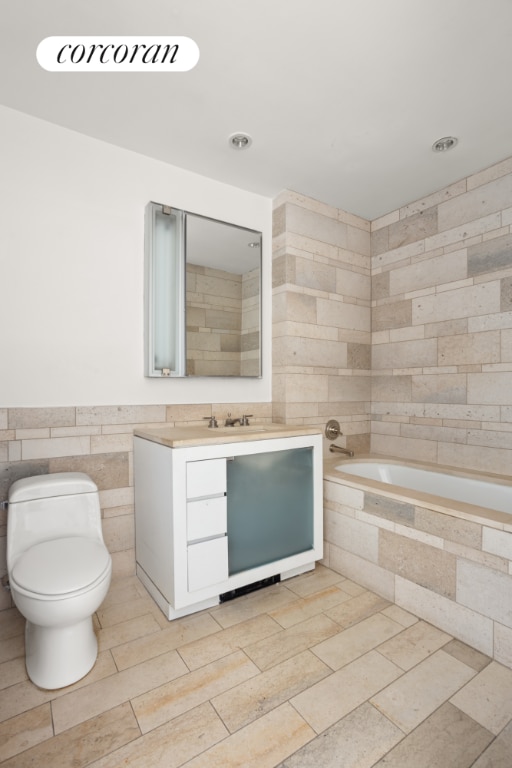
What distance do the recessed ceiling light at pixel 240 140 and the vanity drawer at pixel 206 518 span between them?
1.96 metres

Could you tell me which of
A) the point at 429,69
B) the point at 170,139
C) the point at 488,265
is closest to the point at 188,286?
the point at 170,139

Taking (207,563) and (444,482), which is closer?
(207,563)

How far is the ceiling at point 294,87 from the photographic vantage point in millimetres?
1489

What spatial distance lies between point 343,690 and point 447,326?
7.39 ft

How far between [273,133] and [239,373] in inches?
56.4

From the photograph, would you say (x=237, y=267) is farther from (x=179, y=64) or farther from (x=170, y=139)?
(x=179, y=64)

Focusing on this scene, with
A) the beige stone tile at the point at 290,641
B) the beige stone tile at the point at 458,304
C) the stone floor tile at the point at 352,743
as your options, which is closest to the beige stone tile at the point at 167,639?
the beige stone tile at the point at 290,641

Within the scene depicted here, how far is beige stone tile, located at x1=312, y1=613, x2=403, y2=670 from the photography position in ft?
5.32

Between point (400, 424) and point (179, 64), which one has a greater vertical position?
point (179, 64)

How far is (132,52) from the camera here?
166 cm

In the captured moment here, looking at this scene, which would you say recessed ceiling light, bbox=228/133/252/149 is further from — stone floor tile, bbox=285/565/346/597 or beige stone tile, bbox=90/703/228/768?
beige stone tile, bbox=90/703/228/768

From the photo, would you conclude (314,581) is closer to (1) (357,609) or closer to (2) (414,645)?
(1) (357,609)

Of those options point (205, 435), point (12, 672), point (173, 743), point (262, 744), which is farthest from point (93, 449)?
point (262, 744)

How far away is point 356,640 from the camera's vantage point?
1.73 metres
